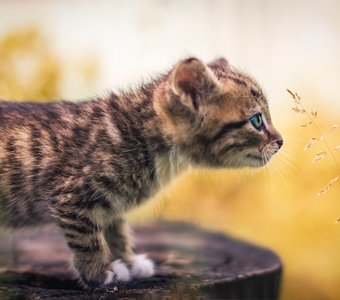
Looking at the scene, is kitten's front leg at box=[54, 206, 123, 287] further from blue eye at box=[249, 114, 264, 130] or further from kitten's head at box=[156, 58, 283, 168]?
blue eye at box=[249, 114, 264, 130]

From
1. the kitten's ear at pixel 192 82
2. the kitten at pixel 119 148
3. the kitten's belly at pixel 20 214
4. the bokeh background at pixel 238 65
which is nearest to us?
the kitten's ear at pixel 192 82

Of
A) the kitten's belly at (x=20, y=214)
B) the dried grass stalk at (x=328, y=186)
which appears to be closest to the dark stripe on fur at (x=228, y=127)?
the dried grass stalk at (x=328, y=186)

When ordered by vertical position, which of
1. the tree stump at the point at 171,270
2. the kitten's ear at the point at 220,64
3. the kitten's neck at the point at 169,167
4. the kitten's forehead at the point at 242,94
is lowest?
the tree stump at the point at 171,270

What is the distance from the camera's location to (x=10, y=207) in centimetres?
209

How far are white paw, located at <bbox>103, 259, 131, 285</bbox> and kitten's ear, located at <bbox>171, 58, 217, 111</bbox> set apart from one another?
0.66 meters

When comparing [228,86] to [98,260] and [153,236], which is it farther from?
[153,236]

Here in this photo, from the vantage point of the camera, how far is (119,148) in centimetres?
194

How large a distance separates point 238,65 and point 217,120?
47cm

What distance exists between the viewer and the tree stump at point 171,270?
191cm

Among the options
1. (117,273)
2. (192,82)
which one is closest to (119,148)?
(192,82)

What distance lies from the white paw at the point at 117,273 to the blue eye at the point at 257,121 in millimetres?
732

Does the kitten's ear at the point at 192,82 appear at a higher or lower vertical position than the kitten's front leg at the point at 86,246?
higher

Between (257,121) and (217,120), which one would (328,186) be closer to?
(257,121)

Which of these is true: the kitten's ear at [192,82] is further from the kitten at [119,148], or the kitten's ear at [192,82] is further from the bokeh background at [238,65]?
the bokeh background at [238,65]
